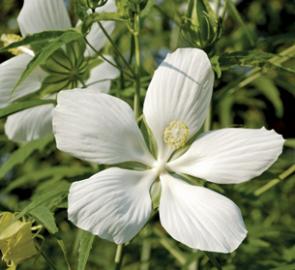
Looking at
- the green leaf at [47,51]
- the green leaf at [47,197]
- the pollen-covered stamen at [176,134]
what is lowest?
the green leaf at [47,197]

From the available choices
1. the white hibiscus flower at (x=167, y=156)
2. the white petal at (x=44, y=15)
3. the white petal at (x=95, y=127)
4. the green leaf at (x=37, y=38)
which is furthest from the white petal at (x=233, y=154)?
the white petal at (x=44, y=15)

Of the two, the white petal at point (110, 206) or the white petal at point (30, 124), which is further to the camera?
the white petal at point (30, 124)

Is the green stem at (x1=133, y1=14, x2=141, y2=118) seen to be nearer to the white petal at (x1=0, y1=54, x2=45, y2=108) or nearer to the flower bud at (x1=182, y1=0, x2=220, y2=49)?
the flower bud at (x1=182, y1=0, x2=220, y2=49)

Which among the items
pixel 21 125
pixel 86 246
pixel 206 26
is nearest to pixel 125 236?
pixel 86 246

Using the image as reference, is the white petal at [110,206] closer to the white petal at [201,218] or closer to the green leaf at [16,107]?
the white petal at [201,218]

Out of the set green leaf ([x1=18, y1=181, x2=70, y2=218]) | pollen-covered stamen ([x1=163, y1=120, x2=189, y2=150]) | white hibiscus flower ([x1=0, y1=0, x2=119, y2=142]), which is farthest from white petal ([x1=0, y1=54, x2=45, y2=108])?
pollen-covered stamen ([x1=163, y1=120, x2=189, y2=150])

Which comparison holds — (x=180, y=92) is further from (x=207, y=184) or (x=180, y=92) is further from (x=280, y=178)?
(x=280, y=178)
